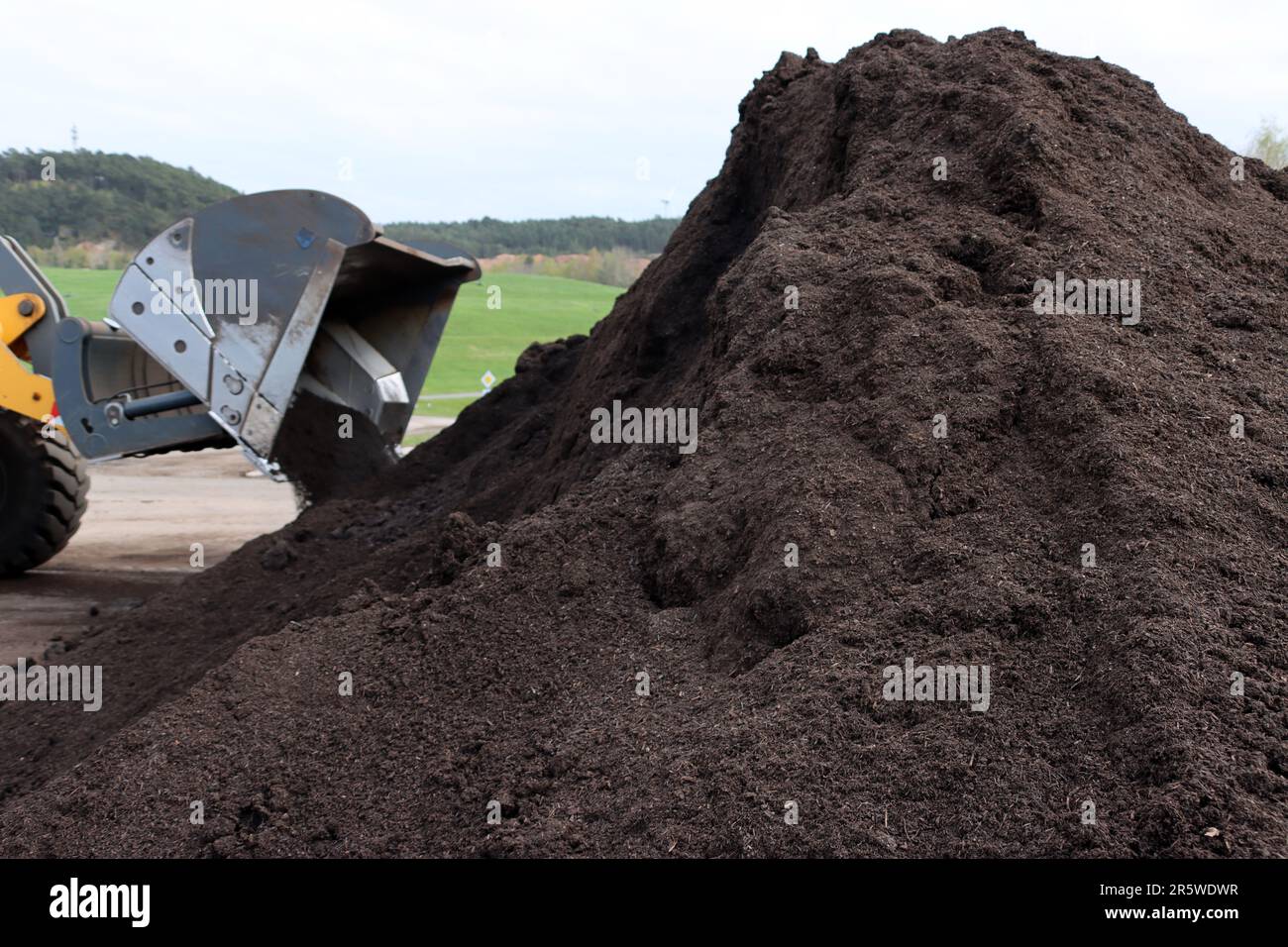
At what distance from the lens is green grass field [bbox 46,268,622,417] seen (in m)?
25.2

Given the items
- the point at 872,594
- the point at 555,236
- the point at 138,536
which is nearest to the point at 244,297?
the point at 872,594

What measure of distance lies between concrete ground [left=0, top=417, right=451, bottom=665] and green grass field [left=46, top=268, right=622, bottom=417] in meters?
5.66

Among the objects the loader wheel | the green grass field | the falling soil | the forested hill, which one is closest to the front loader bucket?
the falling soil

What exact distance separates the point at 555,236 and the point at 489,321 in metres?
27.4

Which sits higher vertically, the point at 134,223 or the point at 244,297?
the point at 134,223

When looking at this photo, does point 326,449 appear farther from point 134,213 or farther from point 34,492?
point 134,213

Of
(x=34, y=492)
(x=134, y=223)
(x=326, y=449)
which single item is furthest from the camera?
(x=134, y=223)

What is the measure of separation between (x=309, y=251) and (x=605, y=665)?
149 inches

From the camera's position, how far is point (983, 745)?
2883 mm

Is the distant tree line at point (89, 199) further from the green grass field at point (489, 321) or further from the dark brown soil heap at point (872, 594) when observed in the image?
the dark brown soil heap at point (872, 594)

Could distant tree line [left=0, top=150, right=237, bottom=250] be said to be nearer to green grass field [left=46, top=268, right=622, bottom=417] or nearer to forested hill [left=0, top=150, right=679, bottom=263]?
forested hill [left=0, top=150, right=679, bottom=263]

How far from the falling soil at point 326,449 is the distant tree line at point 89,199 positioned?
1029 inches

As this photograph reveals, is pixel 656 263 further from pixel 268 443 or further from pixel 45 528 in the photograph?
pixel 45 528

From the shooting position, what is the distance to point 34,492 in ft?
26.6
